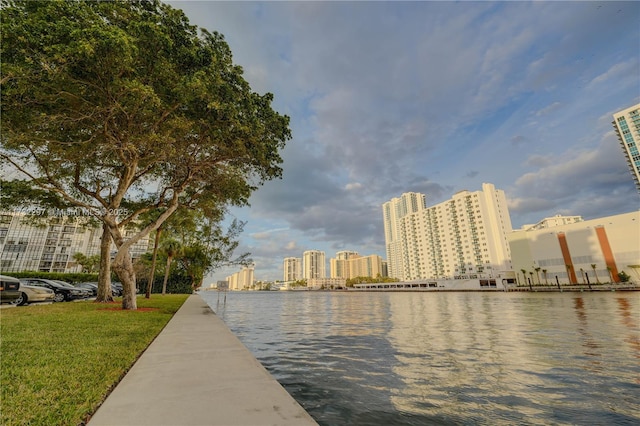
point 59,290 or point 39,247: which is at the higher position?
point 39,247

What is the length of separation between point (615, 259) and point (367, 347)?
3744 inches

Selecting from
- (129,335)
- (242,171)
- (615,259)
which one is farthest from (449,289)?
(129,335)

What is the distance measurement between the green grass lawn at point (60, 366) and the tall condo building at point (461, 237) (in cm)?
13214

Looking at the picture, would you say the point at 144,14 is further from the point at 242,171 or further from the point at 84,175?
the point at 84,175

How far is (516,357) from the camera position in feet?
23.5

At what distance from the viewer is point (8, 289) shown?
13.7 meters

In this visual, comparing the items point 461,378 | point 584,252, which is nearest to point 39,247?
point 461,378

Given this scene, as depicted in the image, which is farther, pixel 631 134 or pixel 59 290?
pixel 631 134

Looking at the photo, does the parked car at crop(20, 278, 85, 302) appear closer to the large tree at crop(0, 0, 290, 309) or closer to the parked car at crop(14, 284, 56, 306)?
the parked car at crop(14, 284, 56, 306)

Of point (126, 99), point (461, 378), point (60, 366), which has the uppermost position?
point (126, 99)

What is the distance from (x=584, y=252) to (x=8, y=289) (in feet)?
341

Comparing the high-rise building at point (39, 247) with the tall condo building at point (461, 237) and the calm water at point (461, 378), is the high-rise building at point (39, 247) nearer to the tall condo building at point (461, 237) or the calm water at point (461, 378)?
the calm water at point (461, 378)

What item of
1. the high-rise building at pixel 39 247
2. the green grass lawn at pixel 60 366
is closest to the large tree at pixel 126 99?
the green grass lawn at pixel 60 366

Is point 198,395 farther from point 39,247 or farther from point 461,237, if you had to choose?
point 461,237
